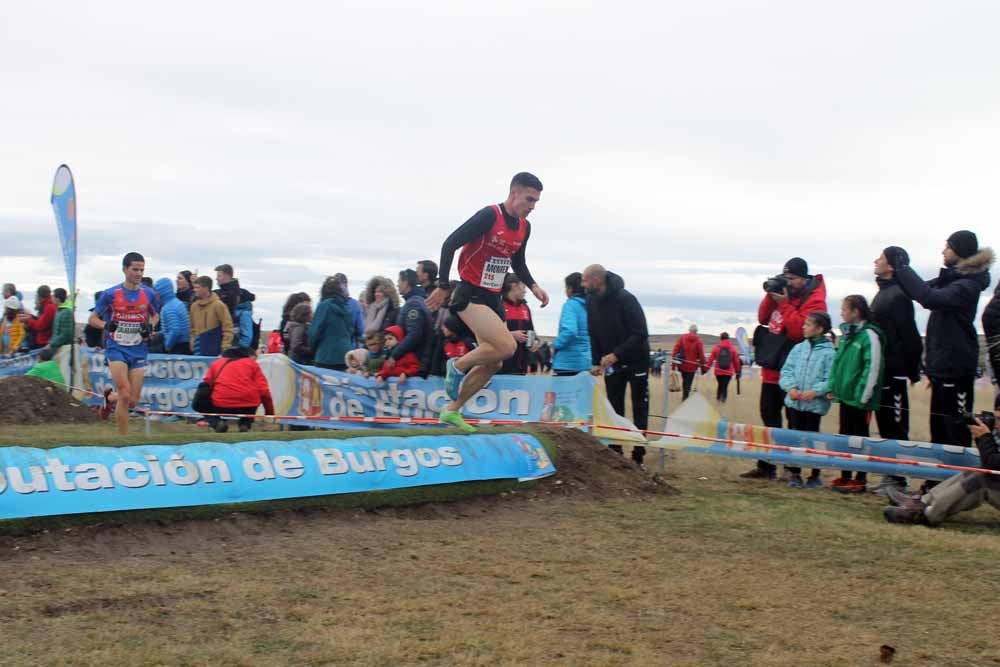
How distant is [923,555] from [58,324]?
1484 cm

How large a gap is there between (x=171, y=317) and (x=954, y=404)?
36.4 ft

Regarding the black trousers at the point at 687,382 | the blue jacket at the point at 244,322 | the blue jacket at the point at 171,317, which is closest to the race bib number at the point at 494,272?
the blue jacket at the point at 244,322

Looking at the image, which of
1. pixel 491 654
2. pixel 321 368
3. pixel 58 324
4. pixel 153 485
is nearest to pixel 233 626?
pixel 491 654

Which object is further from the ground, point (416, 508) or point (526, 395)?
point (526, 395)

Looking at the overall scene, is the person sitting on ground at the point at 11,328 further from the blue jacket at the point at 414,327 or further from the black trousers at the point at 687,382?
the black trousers at the point at 687,382

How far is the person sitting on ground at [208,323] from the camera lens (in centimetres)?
1357

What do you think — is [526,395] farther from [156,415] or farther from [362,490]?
[156,415]

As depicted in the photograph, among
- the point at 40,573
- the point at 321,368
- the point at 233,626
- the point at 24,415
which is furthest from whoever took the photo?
the point at 24,415

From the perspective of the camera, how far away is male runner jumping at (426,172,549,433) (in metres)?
7.83

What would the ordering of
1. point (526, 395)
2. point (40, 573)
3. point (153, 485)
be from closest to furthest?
point (40, 573) → point (153, 485) → point (526, 395)

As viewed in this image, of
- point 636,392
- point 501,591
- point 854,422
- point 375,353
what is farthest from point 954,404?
point 375,353

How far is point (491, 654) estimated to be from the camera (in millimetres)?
3895

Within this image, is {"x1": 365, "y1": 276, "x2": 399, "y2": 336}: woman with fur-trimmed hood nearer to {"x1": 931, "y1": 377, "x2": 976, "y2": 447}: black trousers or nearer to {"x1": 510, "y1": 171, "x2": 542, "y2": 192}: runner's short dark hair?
{"x1": 510, "y1": 171, "x2": 542, "y2": 192}: runner's short dark hair

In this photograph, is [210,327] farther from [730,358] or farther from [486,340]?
[730,358]
